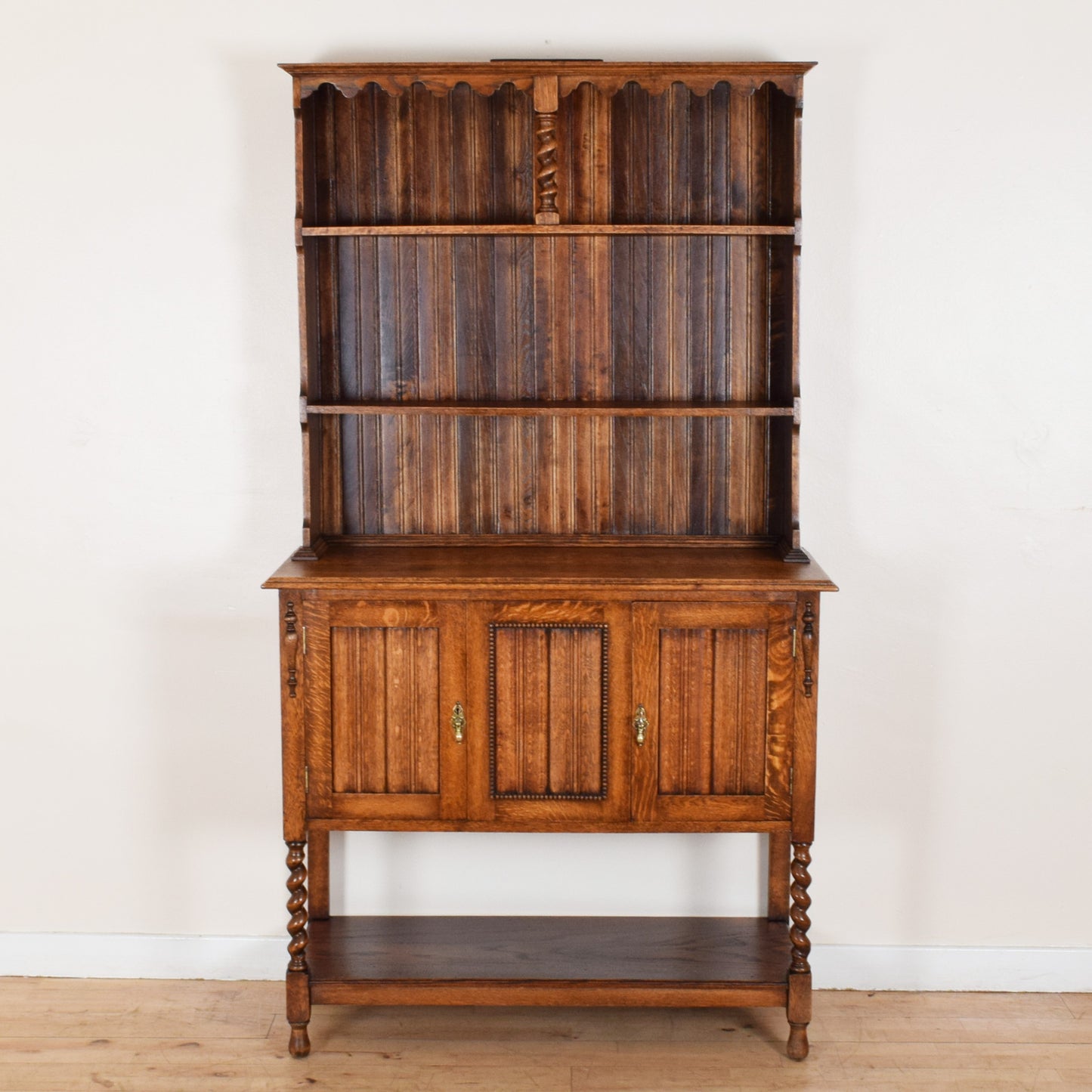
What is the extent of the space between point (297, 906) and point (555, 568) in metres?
0.96

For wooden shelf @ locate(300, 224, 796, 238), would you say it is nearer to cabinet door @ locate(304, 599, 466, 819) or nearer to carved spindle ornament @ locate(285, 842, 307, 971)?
cabinet door @ locate(304, 599, 466, 819)

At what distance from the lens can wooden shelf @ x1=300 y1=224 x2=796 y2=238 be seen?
2.67m

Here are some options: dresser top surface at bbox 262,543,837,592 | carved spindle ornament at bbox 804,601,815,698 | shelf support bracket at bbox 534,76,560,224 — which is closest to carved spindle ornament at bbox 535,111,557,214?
shelf support bracket at bbox 534,76,560,224

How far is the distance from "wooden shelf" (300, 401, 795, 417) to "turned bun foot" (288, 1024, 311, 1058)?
1.41 meters

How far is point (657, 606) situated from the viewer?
8.61 ft

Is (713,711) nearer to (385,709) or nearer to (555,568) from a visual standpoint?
(555,568)

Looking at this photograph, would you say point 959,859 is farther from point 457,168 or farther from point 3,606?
point 3,606

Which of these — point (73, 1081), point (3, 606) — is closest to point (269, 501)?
point (3, 606)

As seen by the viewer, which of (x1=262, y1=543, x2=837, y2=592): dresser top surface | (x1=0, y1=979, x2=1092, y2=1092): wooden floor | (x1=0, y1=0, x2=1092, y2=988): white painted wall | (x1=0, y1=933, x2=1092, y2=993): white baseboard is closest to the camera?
(x1=262, y1=543, x2=837, y2=592): dresser top surface

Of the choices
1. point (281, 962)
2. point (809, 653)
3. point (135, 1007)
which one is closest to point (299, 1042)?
point (281, 962)

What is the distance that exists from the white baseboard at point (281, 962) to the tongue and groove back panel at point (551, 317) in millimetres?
1131

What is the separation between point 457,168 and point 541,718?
4.32 feet

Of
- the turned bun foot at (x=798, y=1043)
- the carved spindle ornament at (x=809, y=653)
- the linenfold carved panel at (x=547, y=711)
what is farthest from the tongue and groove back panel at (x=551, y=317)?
the turned bun foot at (x=798, y=1043)

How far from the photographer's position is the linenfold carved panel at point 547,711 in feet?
8.67
